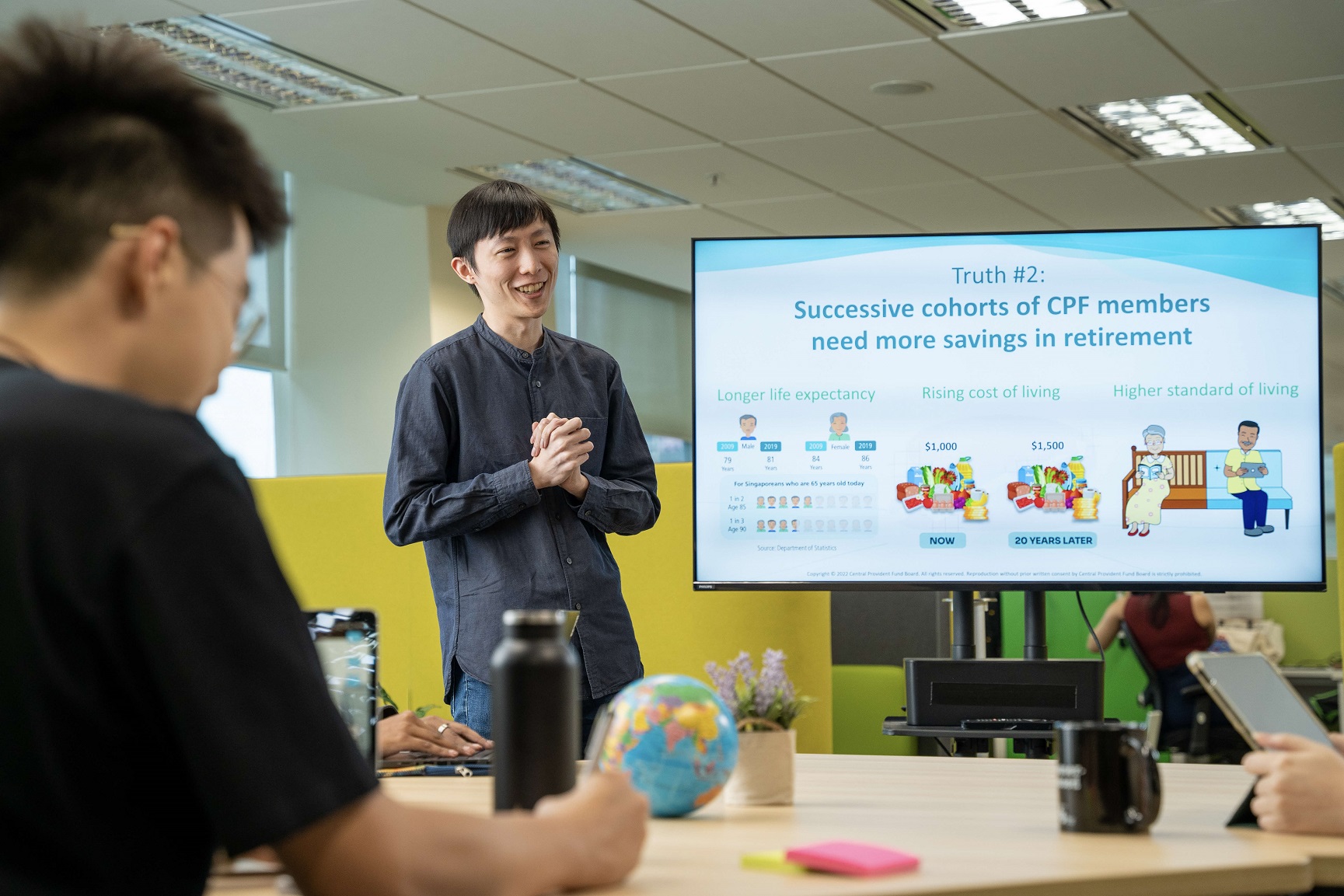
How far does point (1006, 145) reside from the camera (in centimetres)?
594

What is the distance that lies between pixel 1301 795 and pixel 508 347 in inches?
59.3

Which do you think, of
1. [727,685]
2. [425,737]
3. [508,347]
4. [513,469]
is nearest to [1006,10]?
[508,347]

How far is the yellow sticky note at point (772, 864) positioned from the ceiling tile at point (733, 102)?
4.39m

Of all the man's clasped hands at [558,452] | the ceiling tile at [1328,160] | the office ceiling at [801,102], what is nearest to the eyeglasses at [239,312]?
the man's clasped hands at [558,452]

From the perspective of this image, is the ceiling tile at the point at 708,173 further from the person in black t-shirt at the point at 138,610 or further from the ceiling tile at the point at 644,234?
the person in black t-shirt at the point at 138,610

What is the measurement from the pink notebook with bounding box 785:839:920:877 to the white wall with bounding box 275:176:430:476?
605 cm

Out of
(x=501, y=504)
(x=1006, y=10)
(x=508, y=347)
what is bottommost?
(x=501, y=504)

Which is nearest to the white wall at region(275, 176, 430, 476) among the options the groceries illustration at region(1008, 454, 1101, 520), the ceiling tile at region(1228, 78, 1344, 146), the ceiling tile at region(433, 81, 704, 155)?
the ceiling tile at region(433, 81, 704, 155)

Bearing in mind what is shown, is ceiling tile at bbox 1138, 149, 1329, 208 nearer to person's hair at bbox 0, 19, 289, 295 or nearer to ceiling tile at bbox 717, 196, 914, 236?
ceiling tile at bbox 717, 196, 914, 236

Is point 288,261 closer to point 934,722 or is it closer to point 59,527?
point 934,722

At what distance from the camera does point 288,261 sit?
23.1 ft

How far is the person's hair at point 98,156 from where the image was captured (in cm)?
75

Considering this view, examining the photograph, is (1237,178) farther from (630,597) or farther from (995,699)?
(995,699)

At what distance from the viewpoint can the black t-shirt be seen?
655 millimetres
